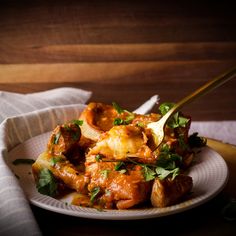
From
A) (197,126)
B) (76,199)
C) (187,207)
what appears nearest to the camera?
(187,207)

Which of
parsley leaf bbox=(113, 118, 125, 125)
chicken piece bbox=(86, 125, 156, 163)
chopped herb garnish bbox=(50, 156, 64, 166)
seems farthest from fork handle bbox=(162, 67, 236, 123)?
chopped herb garnish bbox=(50, 156, 64, 166)

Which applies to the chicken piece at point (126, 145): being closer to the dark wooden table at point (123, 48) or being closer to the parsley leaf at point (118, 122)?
the parsley leaf at point (118, 122)

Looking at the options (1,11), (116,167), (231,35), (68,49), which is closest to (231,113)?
(231,35)

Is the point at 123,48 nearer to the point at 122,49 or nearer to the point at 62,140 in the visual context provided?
the point at 122,49

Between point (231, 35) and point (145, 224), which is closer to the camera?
point (145, 224)

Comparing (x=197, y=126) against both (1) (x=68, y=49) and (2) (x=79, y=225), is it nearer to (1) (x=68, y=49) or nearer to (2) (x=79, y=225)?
(1) (x=68, y=49)

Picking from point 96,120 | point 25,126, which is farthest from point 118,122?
point 25,126

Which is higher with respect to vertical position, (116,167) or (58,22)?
(58,22)
